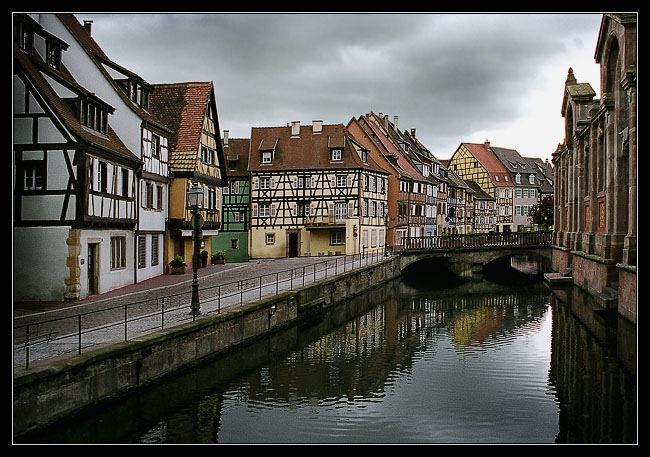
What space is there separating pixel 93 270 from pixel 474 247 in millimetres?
31383

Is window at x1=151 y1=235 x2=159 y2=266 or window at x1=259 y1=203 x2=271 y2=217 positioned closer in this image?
window at x1=151 y1=235 x2=159 y2=266

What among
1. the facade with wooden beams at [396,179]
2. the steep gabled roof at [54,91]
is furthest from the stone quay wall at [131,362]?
the facade with wooden beams at [396,179]

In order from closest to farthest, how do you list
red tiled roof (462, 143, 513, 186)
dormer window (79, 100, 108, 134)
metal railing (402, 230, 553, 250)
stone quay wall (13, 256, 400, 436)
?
stone quay wall (13, 256, 400, 436)
dormer window (79, 100, 108, 134)
metal railing (402, 230, 553, 250)
red tiled roof (462, 143, 513, 186)

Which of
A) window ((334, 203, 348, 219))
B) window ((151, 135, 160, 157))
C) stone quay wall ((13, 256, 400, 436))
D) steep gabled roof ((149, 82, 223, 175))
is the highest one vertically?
steep gabled roof ((149, 82, 223, 175))

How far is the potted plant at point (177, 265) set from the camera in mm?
29109

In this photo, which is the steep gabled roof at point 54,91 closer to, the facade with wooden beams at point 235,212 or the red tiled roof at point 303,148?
the red tiled roof at point 303,148

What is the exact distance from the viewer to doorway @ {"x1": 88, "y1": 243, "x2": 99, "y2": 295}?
21.1 m

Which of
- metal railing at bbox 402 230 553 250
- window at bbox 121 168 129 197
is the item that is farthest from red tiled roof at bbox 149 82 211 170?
metal railing at bbox 402 230 553 250

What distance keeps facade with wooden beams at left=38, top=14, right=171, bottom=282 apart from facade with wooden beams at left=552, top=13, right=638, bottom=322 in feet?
58.7

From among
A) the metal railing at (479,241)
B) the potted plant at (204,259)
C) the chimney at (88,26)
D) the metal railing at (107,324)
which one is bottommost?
the metal railing at (107,324)

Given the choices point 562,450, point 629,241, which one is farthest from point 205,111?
point 562,450

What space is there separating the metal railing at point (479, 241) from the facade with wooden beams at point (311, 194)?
4283 millimetres

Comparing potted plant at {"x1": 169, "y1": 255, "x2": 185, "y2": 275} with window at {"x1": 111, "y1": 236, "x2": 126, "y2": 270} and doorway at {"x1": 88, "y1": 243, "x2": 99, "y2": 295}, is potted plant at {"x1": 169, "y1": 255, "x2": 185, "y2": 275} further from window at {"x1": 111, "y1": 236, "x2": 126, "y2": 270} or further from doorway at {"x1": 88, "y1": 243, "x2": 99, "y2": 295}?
doorway at {"x1": 88, "y1": 243, "x2": 99, "y2": 295}

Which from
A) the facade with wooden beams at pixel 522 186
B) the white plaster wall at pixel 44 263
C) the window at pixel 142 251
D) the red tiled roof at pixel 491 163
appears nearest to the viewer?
the white plaster wall at pixel 44 263
